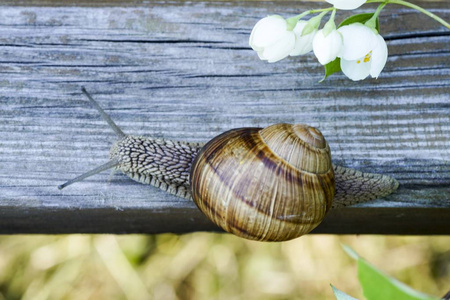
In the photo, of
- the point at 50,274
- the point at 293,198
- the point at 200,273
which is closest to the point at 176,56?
the point at 293,198

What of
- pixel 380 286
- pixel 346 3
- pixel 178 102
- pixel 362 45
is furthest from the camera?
pixel 178 102

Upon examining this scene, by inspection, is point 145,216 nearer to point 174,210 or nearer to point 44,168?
point 174,210

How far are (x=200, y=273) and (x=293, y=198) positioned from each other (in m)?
1.21

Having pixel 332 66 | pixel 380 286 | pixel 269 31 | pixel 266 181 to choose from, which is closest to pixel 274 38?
pixel 269 31

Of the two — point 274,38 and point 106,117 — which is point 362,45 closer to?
point 274,38

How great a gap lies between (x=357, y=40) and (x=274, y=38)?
0.21 m

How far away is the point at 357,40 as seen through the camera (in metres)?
1.27

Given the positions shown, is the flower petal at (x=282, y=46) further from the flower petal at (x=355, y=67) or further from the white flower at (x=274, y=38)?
the flower petal at (x=355, y=67)

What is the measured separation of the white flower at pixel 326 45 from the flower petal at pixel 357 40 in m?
0.04

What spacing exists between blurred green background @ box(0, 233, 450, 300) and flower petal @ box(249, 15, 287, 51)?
1358mm

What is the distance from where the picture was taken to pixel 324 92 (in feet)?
5.45

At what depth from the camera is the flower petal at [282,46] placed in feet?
4.18

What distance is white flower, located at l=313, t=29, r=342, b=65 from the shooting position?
124cm

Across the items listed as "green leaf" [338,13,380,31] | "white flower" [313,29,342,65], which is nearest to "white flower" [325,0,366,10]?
"white flower" [313,29,342,65]
